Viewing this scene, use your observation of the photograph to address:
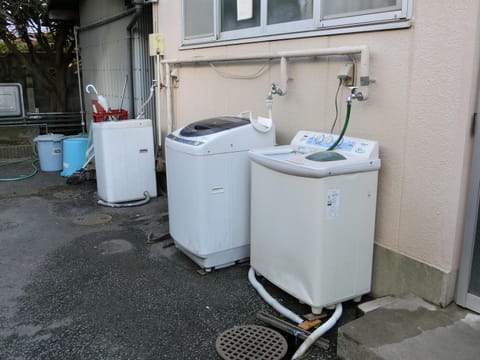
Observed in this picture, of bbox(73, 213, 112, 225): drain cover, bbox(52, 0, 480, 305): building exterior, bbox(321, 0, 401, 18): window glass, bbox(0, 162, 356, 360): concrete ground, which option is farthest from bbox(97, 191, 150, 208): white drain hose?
bbox(321, 0, 401, 18): window glass

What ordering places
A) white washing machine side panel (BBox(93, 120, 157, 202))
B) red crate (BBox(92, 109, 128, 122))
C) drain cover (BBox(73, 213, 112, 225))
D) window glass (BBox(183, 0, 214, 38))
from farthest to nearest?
1. red crate (BBox(92, 109, 128, 122))
2. white washing machine side panel (BBox(93, 120, 157, 202))
3. drain cover (BBox(73, 213, 112, 225))
4. window glass (BBox(183, 0, 214, 38))

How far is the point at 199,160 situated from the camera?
303 cm

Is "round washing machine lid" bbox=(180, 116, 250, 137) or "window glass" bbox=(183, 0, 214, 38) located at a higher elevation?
"window glass" bbox=(183, 0, 214, 38)

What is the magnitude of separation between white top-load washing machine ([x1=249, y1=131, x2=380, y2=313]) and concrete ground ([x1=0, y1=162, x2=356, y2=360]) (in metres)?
0.22

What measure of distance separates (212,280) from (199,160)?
0.84 m

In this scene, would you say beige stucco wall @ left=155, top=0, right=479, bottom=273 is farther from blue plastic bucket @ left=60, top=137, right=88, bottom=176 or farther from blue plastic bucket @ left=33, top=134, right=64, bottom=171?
blue plastic bucket @ left=33, top=134, right=64, bottom=171

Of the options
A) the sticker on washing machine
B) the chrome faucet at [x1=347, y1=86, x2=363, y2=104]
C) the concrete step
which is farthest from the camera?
the chrome faucet at [x1=347, y1=86, x2=363, y2=104]

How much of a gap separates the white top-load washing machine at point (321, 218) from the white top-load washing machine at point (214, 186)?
0.35 m

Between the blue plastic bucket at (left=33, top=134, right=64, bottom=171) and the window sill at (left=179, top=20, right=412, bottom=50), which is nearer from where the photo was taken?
the window sill at (left=179, top=20, right=412, bottom=50)

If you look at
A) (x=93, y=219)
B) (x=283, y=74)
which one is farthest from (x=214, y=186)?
(x=93, y=219)

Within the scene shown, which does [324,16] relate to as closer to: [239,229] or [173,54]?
[239,229]

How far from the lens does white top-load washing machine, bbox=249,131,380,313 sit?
2434 millimetres

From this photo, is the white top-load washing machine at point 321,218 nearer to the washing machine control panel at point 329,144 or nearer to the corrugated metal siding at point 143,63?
the washing machine control panel at point 329,144

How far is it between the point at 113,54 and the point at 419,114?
209 inches
